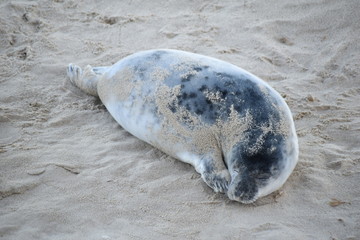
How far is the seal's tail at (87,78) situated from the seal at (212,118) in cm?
41

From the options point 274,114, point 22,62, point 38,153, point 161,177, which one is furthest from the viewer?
point 22,62

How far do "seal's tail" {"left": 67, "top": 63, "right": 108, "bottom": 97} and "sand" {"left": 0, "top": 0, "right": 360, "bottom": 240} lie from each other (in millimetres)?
75

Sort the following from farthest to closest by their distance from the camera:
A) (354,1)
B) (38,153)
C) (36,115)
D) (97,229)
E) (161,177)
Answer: (354,1) < (36,115) < (38,153) < (161,177) < (97,229)

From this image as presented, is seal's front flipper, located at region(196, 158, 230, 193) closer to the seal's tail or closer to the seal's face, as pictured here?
the seal's face

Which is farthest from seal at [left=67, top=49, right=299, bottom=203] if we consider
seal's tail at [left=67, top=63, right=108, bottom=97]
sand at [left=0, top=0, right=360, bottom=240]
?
seal's tail at [left=67, top=63, right=108, bottom=97]

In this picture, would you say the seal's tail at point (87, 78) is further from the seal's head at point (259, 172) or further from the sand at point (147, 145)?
the seal's head at point (259, 172)

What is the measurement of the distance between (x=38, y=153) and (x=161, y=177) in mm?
939

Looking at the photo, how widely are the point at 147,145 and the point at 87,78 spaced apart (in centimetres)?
96

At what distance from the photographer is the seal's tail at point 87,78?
3514mm

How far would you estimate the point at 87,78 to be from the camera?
3.54 m

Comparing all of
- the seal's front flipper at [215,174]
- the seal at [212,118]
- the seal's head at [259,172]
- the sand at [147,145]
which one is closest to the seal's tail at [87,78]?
the sand at [147,145]

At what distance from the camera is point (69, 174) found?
8.93ft

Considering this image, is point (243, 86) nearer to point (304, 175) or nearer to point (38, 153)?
point (304, 175)

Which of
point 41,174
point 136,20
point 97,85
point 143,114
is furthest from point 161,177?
point 136,20
